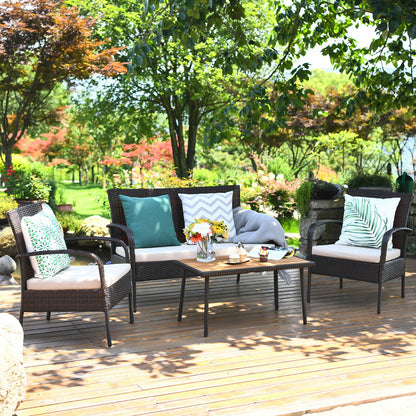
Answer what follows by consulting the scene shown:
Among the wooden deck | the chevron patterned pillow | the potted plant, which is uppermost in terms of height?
the potted plant

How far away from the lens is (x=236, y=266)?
12.1 feet

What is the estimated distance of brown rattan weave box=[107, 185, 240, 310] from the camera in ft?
13.8

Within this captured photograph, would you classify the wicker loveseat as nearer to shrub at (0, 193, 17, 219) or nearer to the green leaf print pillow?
the green leaf print pillow

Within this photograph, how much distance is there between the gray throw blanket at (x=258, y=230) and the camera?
4.82 metres

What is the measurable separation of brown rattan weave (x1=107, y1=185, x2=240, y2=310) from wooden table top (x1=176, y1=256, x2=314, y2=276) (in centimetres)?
28

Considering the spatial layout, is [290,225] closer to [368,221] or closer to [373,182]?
[373,182]

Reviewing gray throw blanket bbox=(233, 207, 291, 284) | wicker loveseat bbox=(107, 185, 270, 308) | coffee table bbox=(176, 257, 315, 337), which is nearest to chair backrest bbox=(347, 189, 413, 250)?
gray throw blanket bbox=(233, 207, 291, 284)

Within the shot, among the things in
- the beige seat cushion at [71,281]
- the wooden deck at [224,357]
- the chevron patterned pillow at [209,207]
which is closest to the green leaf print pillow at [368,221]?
the wooden deck at [224,357]

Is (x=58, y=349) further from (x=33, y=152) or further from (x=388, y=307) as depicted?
(x=33, y=152)

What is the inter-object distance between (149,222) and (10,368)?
240cm

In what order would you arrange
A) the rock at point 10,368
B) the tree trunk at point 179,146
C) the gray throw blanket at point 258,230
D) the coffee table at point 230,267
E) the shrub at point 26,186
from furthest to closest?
the tree trunk at point 179,146 < the shrub at point 26,186 < the gray throw blanket at point 258,230 < the coffee table at point 230,267 < the rock at point 10,368

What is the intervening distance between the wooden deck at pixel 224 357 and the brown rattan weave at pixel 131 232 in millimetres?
270

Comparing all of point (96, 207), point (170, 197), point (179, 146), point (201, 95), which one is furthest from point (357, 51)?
point (96, 207)

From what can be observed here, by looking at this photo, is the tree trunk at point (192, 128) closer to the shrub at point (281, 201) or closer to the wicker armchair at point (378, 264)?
the shrub at point (281, 201)
